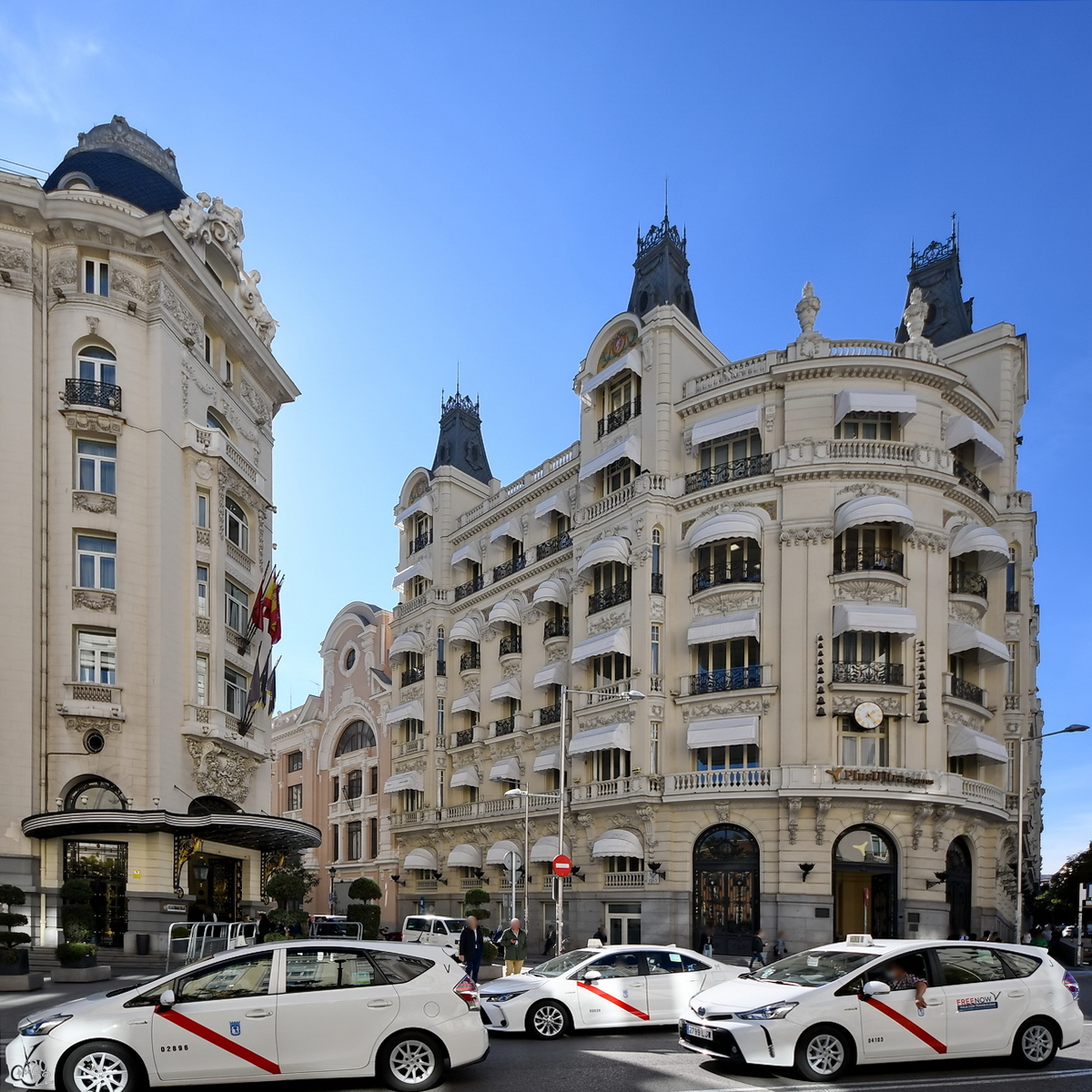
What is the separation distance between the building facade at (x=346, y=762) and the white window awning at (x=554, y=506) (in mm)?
19303

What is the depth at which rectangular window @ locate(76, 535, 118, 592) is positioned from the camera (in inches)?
1378

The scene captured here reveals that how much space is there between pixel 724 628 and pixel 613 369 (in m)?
12.1

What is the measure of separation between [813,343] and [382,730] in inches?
1533

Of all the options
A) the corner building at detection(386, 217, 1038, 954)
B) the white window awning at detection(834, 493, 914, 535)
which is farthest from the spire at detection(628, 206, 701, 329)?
the white window awning at detection(834, 493, 914, 535)

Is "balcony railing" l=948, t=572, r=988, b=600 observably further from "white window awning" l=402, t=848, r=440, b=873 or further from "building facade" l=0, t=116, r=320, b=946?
"white window awning" l=402, t=848, r=440, b=873

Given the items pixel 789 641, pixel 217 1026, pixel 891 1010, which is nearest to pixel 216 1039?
pixel 217 1026

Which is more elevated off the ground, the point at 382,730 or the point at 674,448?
the point at 674,448

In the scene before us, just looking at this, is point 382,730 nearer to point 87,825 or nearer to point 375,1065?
point 87,825

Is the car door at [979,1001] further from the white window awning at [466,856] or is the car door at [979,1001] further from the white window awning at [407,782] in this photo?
the white window awning at [407,782]

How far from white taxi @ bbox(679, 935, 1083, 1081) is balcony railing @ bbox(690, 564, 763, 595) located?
2658cm

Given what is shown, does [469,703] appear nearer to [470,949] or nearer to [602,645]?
[602,645]

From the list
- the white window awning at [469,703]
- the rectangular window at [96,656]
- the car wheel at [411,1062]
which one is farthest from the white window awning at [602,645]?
the car wheel at [411,1062]

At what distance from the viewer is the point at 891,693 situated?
38.3m

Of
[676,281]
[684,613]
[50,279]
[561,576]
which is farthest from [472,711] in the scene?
[50,279]
